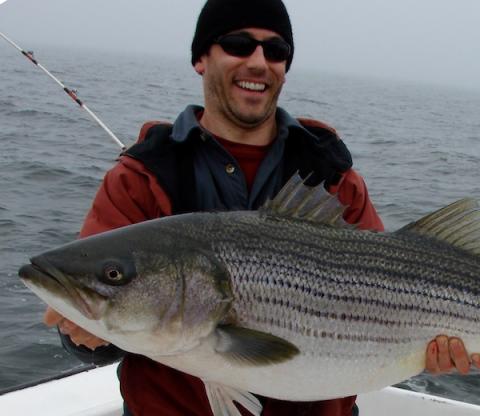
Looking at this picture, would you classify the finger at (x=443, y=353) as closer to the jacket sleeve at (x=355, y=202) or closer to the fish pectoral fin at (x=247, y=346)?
the jacket sleeve at (x=355, y=202)

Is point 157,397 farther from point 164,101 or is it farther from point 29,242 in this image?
point 164,101

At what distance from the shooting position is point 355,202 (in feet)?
10.7

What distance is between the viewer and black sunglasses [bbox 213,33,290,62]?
10.6 ft

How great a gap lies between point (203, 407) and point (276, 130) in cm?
146

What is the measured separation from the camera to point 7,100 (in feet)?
82.8

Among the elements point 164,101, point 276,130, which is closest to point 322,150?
point 276,130

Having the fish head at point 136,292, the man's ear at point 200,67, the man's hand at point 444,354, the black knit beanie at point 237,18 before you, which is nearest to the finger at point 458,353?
the man's hand at point 444,354

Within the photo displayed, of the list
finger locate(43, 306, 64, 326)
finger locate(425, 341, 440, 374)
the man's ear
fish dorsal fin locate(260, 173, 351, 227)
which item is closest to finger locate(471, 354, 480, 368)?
finger locate(425, 341, 440, 374)

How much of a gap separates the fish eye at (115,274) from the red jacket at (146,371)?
1.56 ft

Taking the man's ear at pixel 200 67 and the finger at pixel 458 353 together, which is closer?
the finger at pixel 458 353

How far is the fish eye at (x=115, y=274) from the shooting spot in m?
2.48

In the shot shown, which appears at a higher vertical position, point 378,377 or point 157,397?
point 378,377

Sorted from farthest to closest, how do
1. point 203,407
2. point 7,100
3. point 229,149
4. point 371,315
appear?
1. point 7,100
2. point 229,149
3. point 203,407
4. point 371,315

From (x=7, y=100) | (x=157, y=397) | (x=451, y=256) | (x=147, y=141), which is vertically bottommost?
(x=7, y=100)
